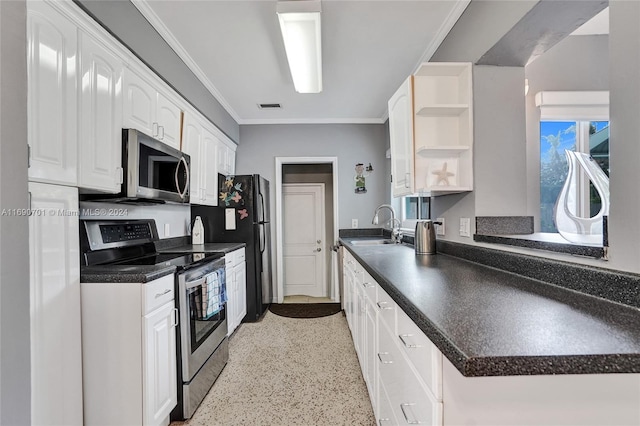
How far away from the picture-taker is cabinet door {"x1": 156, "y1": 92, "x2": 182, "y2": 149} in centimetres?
227

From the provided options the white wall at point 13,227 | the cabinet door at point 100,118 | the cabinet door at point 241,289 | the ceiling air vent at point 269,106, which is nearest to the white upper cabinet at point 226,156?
the ceiling air vent at point 269,106

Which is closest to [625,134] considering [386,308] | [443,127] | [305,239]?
[386,308]

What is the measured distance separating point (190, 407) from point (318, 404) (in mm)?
784

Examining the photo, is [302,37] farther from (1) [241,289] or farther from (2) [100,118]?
(1) [241,289]

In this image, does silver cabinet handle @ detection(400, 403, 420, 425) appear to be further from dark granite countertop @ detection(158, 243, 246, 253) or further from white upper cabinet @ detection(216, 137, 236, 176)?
white upper cabinet @ detection(216, 137, 236, 176)

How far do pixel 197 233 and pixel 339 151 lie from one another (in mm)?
2144

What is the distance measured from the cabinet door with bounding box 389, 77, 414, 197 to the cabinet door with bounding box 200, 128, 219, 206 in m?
1.86

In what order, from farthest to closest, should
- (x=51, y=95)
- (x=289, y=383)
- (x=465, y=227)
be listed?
(x=289, y=383) → (x=465, y=227) → (x=51, y=95)

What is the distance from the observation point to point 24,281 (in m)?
0.87

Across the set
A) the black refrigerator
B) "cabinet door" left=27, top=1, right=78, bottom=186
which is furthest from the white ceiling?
the black refrigerator

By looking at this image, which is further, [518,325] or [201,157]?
[201,157]

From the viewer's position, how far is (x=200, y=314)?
79.4 inches

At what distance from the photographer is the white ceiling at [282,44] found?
76.5 inches

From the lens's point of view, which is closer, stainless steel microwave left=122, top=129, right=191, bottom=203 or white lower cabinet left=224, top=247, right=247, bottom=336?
stainless steel microwave left=122, top=129, right=191, bottom=203
